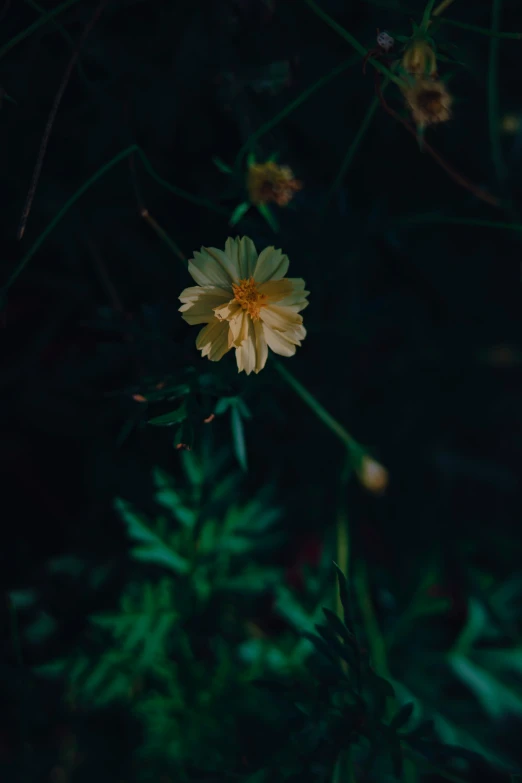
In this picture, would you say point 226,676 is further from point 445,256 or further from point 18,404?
point 445,256

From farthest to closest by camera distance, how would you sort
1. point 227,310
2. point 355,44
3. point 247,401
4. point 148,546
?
point 148,546, point 247,401, point 355,44, point 227,310

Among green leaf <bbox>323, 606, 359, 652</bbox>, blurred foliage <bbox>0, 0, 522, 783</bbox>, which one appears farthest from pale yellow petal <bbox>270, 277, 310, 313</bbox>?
green leaf <bbox>323, 606, 359, 652</bbox>

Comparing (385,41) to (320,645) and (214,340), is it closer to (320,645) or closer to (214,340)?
(214,340)

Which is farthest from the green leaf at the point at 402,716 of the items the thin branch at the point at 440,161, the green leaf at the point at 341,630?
the thin branch at the point at 440,161

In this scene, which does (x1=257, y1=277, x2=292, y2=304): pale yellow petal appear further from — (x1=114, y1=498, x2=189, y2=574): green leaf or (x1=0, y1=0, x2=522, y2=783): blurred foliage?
(x1=114, y1=498, x2=189, y2=574): green leaf

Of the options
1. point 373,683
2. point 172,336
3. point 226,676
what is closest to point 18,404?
point 172,336

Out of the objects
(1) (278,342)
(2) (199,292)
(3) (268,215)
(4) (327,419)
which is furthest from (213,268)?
(4) (327,419)
